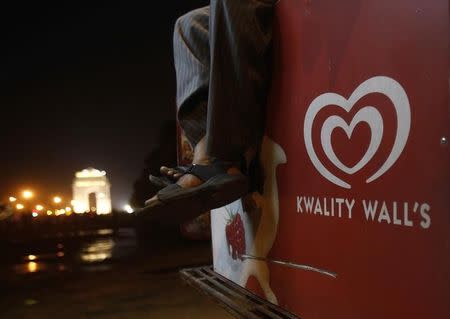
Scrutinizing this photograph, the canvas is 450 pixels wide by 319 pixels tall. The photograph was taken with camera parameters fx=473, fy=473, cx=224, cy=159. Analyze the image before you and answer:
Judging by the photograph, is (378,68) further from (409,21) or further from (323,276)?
(323,276)

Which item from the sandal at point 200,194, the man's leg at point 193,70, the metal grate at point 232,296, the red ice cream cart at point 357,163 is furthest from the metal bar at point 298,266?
the man's leg at point 193,70

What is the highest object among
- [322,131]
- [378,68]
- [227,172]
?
[378,68]

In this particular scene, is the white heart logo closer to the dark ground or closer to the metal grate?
the metal grate

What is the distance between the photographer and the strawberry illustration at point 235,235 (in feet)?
6.22

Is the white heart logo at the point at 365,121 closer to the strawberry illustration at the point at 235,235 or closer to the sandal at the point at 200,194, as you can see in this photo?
the sandal at the point at 200,194

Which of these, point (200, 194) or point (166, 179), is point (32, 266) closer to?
point (166, 179)

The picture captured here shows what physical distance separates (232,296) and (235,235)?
10.7 inches

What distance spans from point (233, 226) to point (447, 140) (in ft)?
3.97

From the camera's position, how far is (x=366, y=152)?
42.5 inches

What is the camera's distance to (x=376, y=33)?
103 cm

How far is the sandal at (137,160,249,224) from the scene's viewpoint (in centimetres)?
158

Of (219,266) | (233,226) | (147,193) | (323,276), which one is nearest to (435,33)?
(323,276)

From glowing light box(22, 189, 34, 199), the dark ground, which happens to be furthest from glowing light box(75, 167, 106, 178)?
the dark ground

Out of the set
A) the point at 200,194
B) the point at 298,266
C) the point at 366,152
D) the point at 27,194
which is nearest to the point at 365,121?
the point at 366,152
